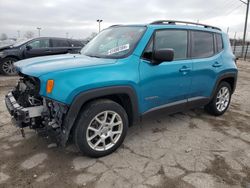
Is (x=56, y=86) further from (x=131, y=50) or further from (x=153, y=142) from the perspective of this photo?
(x=153, y=142)

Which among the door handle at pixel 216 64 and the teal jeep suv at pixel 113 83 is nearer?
the teal jeep suv at pixel 113 83

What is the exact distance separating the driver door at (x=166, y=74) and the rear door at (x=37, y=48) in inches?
287

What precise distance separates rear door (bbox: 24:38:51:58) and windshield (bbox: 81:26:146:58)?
6.35 meters

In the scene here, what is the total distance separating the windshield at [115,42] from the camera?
3507mm

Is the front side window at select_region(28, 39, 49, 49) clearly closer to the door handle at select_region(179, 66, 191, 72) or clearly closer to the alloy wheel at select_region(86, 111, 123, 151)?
the door handle at select_region(179, 66, 191, 72)

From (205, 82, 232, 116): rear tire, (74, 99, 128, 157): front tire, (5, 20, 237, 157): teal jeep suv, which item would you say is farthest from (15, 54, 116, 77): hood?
(205, 82, 232, 116): rear tire

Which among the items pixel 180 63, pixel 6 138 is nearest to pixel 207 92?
pixel 180 63

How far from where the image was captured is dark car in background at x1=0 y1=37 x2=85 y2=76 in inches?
370

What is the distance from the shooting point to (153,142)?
3.82 m

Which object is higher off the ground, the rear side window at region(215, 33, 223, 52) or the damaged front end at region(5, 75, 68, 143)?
the rear side window at region(215, 33, 223, 52)

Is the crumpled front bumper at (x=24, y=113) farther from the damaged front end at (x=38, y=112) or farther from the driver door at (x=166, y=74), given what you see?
the driver door at (x=166, y=74)

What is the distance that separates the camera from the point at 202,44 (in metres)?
4.47

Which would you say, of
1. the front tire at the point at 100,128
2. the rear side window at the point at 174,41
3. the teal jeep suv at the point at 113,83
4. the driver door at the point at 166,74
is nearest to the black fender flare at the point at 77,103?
the teal jeep suv at the point at 113,83

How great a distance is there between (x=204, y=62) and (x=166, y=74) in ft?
3.60
